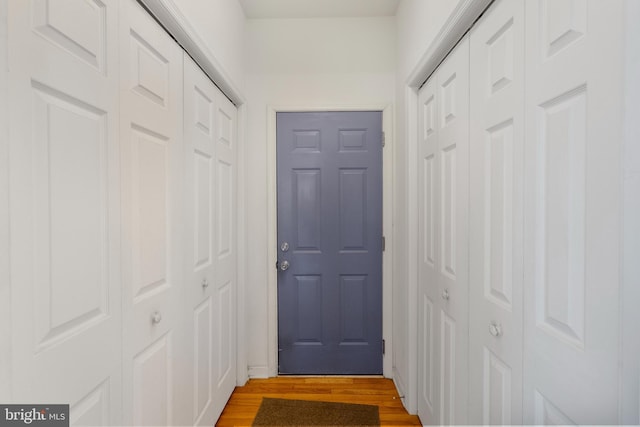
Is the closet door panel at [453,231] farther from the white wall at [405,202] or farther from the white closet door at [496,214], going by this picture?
the white wall at [405,202]

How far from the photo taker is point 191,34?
1355mm

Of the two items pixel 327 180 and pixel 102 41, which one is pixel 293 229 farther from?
pixel 102 41

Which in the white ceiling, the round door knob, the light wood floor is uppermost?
the white ceiling

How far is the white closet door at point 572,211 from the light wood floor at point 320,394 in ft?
4.07

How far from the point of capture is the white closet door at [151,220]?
101 centimetres

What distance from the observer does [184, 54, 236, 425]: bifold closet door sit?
4.89 ft

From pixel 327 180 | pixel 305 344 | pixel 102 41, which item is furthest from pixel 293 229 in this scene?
pixel 102 41

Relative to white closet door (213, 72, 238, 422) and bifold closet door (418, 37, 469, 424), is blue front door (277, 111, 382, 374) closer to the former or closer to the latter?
white closet door (213, 72, 238, 422)

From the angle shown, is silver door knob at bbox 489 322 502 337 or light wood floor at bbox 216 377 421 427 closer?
silver door knob at bbox 489 322 502 337

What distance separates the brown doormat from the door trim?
366 mm

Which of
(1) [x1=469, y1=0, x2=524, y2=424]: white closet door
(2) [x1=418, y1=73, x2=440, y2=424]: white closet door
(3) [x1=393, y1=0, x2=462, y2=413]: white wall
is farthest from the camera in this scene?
(3) [x1=393, y1=0, x2=462, y2=413]: white wall

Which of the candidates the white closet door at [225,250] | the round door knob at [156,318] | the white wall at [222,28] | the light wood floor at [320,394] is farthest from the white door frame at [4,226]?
the light wood floor at [320,394]

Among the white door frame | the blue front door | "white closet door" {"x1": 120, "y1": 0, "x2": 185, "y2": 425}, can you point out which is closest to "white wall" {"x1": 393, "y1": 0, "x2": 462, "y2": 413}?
the blue front door

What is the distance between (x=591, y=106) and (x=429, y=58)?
1.03 m
